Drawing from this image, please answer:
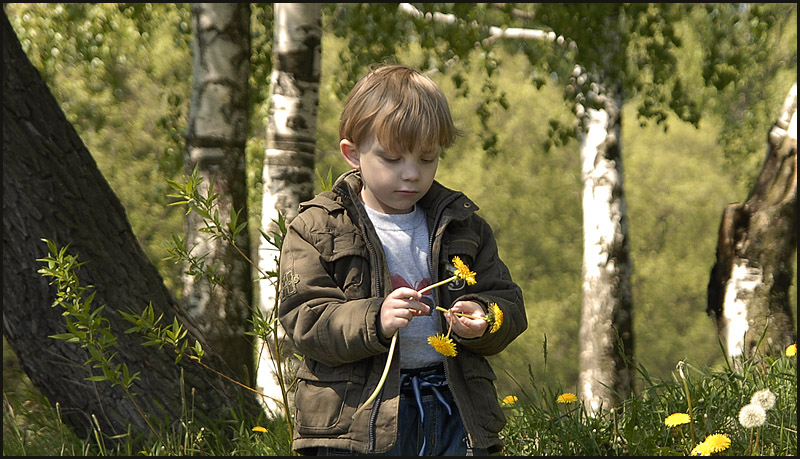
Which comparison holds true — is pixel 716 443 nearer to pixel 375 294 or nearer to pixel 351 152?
pixel 375 294

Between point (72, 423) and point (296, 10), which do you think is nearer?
point (72, 423)

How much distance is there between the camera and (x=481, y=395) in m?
2.36

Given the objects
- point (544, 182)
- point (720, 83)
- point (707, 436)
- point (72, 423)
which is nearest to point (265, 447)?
point (72, 423)

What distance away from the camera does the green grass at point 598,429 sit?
2.88 meters

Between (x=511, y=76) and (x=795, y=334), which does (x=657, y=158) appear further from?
(x=795, y=334)

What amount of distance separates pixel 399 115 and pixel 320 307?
0.58 meters

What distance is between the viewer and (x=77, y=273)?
3.19 metres

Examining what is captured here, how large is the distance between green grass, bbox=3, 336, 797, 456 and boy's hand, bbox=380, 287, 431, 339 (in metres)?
1.04

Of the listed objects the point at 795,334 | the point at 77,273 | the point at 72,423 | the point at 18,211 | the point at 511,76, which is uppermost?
the point at 511,76

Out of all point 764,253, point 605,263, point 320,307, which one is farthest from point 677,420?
point 605,263

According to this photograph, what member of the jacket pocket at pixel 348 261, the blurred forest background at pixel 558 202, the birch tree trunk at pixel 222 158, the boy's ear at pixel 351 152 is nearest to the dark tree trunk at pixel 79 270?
the birch tree trunk at pixel 222 158

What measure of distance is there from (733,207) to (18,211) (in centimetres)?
370

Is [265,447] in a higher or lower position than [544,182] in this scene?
lower

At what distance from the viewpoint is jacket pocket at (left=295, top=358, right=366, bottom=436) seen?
2.26 metres
